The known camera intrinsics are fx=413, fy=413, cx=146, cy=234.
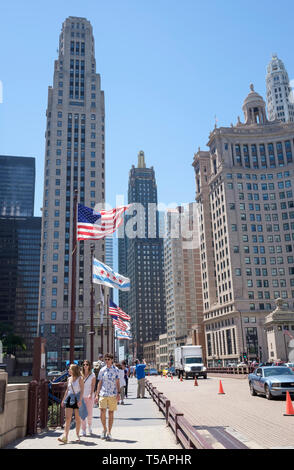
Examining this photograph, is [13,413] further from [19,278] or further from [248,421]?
[19,278]

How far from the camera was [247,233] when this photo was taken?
338 feet

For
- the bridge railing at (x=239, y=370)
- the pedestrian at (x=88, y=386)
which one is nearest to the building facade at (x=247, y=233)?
the bridge railing at (x=239, y=370)

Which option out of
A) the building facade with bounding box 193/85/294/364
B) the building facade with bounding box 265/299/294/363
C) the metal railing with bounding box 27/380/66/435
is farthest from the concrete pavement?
the building facade with bounding box 193/85/294/364

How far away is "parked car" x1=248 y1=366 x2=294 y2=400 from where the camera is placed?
18500 mm

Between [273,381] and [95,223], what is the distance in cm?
1158

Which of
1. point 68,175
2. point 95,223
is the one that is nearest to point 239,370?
point 95,223

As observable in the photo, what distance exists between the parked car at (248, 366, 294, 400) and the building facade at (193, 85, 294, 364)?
7251 cm

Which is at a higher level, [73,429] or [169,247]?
[169,247]

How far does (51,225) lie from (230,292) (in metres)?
46.2

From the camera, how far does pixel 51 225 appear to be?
9988 centimetres

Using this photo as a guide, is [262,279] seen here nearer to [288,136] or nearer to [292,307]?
[292,307]

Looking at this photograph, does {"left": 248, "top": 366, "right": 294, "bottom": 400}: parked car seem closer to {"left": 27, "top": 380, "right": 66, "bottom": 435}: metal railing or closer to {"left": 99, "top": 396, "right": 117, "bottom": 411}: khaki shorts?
{"left": 27, "top": 380, "right": 66, "bottom": 435}: metal railing

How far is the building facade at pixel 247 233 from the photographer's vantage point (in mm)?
97125

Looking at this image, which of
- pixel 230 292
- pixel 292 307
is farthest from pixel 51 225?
pixel 292 307
